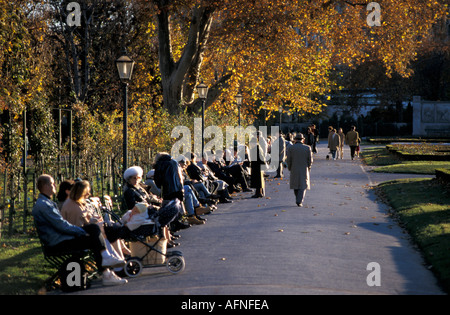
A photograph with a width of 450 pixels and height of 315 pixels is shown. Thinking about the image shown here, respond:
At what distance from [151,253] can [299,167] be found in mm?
8092

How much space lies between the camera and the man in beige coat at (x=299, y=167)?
17281mm

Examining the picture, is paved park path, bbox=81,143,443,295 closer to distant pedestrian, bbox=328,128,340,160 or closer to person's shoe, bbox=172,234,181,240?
person's shoe, bbox=172,234,181,240

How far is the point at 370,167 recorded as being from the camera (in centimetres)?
3228

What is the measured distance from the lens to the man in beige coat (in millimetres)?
17281

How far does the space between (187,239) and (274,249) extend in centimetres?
224

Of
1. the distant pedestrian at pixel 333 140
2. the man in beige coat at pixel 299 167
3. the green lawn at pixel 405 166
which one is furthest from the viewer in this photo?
the distant pedestrian at pixel 333 140

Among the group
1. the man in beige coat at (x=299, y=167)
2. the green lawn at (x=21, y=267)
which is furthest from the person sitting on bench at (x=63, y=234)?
the man in beige coat at (x=299, y=167)

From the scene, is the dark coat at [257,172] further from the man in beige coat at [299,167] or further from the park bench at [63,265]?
the park bench at [63,265]

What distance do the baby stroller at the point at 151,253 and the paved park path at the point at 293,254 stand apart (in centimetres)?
14

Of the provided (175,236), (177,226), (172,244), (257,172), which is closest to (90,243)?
(172,244)

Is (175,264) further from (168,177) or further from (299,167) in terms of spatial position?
(299,167)

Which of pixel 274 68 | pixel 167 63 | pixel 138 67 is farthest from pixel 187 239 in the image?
pixel 138 67

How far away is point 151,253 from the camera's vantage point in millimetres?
10117

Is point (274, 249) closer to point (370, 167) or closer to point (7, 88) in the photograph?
point (7, 88)
